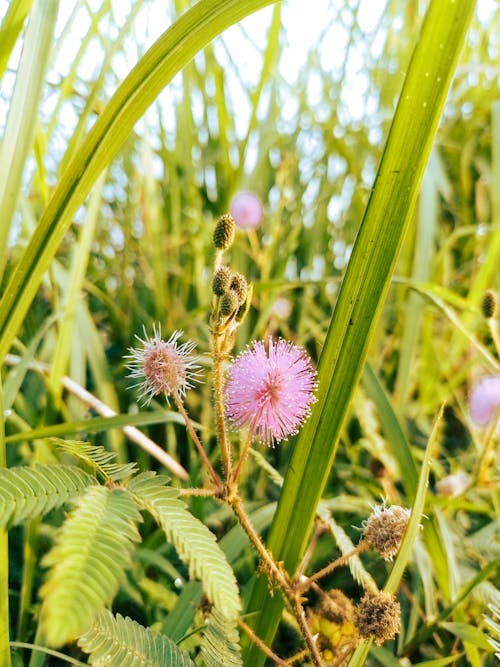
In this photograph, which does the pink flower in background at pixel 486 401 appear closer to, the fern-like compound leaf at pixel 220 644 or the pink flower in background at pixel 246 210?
the fern-like compound leaf at pixel 220 644

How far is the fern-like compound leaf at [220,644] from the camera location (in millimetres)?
466

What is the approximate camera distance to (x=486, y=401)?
84 centimetres

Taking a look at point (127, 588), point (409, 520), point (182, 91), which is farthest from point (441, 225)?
point (409, 520)

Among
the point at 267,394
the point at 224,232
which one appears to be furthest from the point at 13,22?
the point at 267,394

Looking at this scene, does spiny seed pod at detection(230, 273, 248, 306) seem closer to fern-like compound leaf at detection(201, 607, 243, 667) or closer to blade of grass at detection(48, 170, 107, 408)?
fern-like compound leaf at detection(201, 607, 243, 667)

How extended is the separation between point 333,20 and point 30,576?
1.46 metres

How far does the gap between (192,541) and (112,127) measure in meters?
0.33

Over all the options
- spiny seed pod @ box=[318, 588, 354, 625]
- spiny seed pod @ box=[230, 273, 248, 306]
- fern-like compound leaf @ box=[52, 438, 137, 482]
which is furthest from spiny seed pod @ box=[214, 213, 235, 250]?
spiny seed pod @ box=[318, 588, 354, 625]

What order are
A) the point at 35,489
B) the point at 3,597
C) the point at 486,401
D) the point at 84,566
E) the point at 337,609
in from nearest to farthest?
the point at 84,566, the point at 35,489, the point at 3,597, the point at 337,609, the point at 486,401

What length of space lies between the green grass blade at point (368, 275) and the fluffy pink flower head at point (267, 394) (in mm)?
58

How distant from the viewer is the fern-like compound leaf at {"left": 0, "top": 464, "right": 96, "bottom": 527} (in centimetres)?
37

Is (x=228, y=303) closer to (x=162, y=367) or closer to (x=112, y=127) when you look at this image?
(x=162, y=367)

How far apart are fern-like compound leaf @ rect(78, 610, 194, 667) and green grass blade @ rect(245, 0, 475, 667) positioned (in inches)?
5.0

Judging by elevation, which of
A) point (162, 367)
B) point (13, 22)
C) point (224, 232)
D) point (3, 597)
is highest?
point (13, 22)
